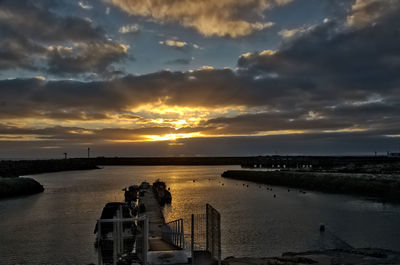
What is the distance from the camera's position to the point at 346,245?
97.1ft

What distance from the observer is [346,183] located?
73.1m

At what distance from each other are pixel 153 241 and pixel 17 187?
62.9m

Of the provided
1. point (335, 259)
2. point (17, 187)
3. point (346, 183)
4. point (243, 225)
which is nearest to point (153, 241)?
point (335, 259)

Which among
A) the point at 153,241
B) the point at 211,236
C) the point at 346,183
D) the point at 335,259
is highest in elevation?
the point at 211,236

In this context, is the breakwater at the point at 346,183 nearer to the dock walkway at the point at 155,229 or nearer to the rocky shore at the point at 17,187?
the dock walkway at the point at 155,229

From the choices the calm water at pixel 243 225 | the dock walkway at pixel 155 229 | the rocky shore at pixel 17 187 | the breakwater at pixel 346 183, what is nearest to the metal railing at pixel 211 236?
the dock walkway at pixel 155 229

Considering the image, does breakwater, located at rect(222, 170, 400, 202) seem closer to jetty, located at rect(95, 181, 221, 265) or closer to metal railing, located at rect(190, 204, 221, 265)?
jetty, located at rect(95, 181, 221, 265)

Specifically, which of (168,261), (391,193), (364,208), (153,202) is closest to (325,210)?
(364,208)

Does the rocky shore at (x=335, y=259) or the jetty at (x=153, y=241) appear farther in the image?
the rocky shore at (x=335, y=259)

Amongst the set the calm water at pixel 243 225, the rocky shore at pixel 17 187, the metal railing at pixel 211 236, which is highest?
the metal railing at pixel 211 236

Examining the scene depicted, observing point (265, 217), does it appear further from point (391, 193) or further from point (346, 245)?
point (391, 193)

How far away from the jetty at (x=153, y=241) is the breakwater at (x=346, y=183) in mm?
37810

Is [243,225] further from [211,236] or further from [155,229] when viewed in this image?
[211,236]

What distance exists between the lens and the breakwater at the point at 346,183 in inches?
2445
